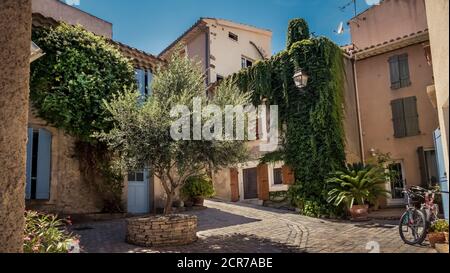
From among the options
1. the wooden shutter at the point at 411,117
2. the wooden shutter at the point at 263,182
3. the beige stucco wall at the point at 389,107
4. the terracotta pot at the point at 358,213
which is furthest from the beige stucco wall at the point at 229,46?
the terracotta pot at the point at 358,213

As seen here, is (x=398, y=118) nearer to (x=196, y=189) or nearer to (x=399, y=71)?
(x=399, y=71)

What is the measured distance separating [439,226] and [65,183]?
9.83m

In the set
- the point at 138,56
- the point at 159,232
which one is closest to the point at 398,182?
the point at 159,232

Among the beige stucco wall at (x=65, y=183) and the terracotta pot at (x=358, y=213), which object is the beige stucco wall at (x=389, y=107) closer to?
the terracotta pot at (x=358, y=213)

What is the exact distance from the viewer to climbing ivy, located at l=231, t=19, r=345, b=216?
1286 cm

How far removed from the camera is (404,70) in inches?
591

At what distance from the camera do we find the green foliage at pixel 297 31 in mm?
14648

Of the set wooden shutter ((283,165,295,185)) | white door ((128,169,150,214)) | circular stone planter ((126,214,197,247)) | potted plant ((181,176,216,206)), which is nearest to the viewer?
circular stone planter ((126,214,197,247))

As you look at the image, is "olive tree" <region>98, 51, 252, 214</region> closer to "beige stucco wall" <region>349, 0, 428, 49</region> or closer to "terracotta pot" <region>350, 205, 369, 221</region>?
"terracotta pot" <region>350, 205, 369, 221</region>

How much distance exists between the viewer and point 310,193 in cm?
1293

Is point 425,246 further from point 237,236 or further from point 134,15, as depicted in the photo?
point 134,15

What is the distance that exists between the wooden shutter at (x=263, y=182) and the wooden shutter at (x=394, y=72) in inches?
259

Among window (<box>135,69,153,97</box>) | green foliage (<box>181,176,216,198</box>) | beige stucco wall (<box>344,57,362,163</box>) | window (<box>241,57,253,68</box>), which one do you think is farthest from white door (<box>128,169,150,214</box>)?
window (<box>241,57,253,68</box>)
